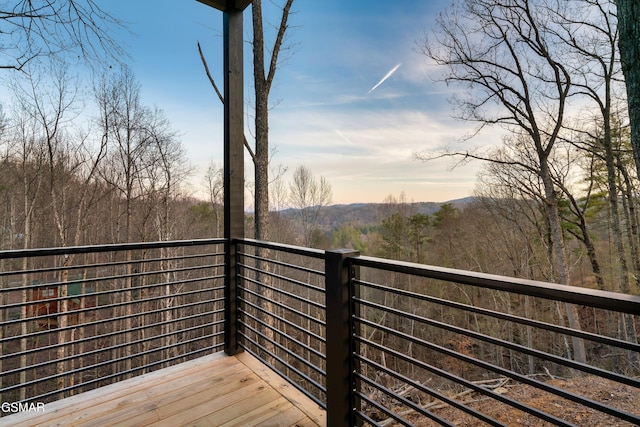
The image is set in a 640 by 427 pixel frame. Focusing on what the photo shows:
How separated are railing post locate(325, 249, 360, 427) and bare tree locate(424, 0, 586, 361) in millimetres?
8374

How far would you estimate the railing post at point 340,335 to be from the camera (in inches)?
53.9

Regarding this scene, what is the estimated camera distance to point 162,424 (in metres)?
1.54

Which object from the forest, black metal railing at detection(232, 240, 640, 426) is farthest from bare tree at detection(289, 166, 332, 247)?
the forest

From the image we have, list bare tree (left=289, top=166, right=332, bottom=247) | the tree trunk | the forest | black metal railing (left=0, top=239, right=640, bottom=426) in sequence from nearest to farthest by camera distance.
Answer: black metal railing (left=0, top=239, right=640, bottom=426), the forest, the tree trunk, bare tree (left=289, top=166, right=332, bottom=247)

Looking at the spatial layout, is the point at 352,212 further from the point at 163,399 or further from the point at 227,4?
the point at 163,399

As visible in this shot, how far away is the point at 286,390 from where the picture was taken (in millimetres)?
1816

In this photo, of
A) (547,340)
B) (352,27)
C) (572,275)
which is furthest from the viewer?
(547,340)

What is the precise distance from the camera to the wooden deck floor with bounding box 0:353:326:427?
1557 millimetres

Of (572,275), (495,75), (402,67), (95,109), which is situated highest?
(402,67)

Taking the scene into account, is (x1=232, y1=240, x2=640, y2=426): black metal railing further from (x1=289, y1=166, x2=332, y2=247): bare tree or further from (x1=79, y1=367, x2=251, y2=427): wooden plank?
(x1=289, y1=166, x2=332, y2=247): bare tree

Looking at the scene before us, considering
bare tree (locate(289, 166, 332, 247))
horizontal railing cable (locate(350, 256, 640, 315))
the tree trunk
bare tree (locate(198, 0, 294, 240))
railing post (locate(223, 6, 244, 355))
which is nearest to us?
horizontal railing cable (locate(350, 256, 640, 315))

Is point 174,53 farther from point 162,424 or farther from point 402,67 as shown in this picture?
point 162,424

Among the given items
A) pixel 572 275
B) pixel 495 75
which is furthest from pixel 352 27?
pixel 572 275

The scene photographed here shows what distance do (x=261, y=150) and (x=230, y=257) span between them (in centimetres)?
335
